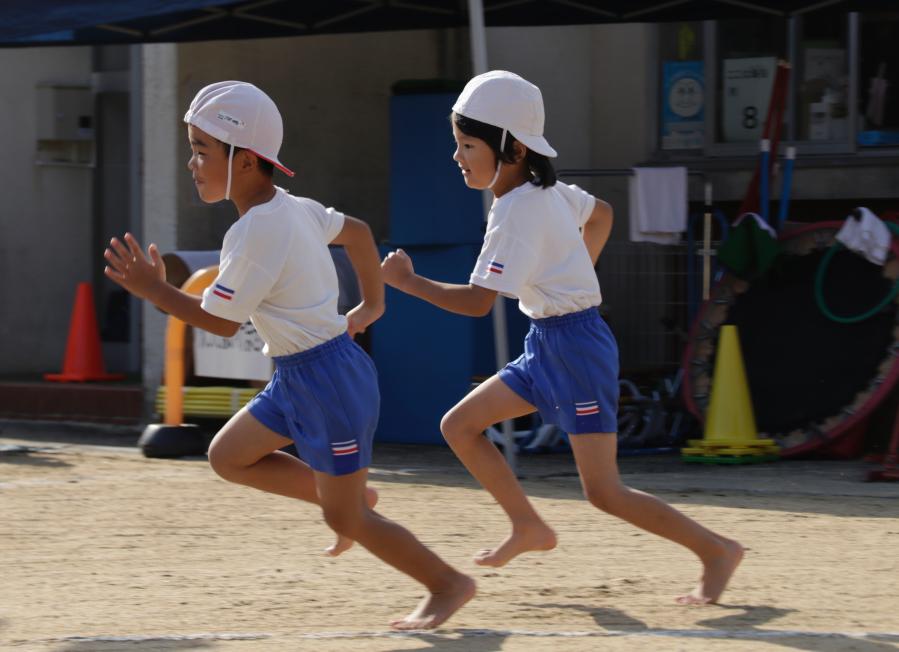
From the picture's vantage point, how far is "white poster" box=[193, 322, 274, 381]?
973 cm

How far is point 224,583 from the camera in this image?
5719mm

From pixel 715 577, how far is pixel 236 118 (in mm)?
2096

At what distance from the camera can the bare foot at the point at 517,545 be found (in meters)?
5.47

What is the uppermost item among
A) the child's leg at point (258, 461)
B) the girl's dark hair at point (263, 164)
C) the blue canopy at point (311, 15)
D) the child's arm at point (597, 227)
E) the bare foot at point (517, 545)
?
the blue canopy at point (311, 15)

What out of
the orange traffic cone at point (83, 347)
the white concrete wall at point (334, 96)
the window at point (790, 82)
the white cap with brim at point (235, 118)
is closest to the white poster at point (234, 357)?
the white concrete wall at point (334, 96)

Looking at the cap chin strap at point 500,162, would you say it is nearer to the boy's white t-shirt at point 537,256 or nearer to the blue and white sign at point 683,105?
the boy's white t-shirt at point 537,256

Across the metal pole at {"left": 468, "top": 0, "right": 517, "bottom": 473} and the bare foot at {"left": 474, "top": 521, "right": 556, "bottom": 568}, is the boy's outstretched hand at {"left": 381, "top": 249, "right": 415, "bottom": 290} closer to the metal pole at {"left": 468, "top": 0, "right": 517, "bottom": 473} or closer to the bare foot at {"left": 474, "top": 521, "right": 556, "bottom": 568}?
the bare foot at {"left": 474, "top": 521, "right": 556, "bottom": 568}

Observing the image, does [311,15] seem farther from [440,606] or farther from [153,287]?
[440,606]

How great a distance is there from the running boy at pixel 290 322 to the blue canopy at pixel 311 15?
4688mm


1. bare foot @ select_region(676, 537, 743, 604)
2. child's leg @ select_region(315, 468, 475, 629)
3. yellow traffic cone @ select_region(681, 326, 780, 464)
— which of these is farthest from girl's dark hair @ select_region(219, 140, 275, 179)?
yellow traffic cone @ select_region(681, 326, 780, 464)

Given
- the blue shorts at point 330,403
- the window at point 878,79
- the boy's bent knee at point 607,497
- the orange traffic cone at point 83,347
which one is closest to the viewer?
the blue shorts at point 330,403

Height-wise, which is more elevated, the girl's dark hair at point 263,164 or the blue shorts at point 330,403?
the girl's dark hair at point 263,164

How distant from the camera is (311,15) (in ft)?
34.9

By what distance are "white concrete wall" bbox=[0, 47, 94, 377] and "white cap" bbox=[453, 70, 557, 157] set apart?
A: 8.61 m
